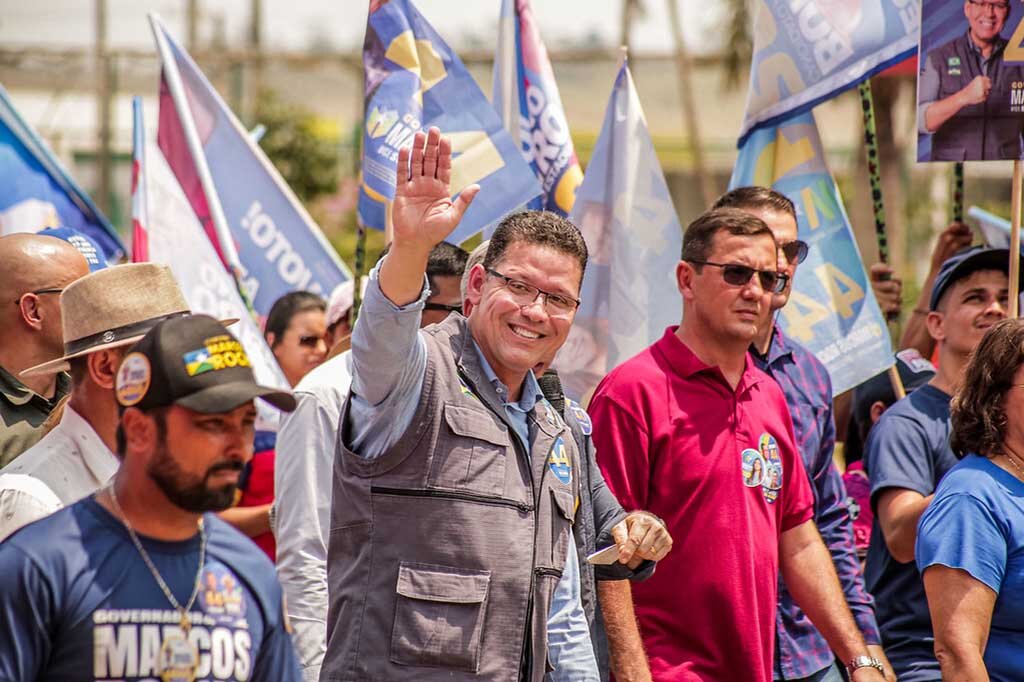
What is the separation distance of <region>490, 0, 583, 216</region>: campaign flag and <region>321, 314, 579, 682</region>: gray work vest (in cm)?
352

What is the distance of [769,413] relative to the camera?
490cm

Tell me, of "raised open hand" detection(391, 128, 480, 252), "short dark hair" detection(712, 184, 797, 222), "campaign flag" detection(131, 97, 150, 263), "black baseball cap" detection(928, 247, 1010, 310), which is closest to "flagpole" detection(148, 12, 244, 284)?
"campaign flag" detection(131, 97, 150, 263)

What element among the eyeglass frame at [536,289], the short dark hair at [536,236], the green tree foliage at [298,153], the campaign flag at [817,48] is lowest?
the eyeglass frame at [536,289]

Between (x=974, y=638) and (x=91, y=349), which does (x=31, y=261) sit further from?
(x=974, y=638)

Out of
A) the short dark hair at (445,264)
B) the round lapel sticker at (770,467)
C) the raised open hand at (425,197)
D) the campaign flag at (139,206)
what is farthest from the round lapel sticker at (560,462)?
the campaign flag at (139,206)

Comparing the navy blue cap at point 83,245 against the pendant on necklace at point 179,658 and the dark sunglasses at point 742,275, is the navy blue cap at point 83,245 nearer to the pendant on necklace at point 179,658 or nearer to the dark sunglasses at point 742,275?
the dark sunglasses at point 742,275

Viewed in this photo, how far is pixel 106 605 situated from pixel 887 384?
189 inches

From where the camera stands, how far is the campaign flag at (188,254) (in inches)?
284

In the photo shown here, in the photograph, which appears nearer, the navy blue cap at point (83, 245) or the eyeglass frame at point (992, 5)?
the navy blue cap at point (83, 245)

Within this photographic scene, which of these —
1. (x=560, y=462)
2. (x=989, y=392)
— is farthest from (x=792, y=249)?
(x=560, y=462)

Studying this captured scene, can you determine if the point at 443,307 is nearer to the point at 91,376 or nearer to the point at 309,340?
the point at 91,376

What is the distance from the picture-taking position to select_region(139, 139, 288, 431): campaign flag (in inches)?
284

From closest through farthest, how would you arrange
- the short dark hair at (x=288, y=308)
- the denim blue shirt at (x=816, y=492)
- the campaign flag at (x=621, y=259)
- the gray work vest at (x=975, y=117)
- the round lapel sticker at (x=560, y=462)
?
the round lapel sticker at (x=560, y=462) < the denim blue shirt at (x=816, y=492) < the gray work vest at (x=975, y=117) < the campaign flag at (x=621, y=259) < the short dark hair at (x=288, y=308)

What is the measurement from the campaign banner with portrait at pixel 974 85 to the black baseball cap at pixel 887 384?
1.12 meters
